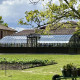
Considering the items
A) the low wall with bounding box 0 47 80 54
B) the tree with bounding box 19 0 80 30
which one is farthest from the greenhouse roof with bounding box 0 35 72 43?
the tree with bounding box 19 0 80 30

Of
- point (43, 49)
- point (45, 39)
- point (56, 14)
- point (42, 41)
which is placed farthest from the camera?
point (45, 39)

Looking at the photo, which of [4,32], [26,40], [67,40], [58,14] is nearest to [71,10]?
[58,14]

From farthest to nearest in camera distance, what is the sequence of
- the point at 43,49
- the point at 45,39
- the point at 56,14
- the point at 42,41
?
the point at 45,39 → the point at 42,41 → the point at 43,49 → the point at 56,14

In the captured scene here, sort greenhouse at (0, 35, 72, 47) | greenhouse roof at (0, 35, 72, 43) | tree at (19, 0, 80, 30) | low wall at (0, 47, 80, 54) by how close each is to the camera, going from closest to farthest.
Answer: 1. tree at (19, 0, 80, 30)
2. low wall at (0, 47, 80, 54)
3. greenhouse at (0, 35, 72, 47)
4. greenhouse roof at (0, 35, 72, 43)

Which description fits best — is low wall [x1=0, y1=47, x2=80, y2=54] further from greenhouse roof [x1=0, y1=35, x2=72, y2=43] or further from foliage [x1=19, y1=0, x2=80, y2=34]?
foliage [x1=19, y1=0, x2=80, y2=34]

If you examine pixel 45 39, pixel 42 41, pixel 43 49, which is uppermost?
pixel 45 39

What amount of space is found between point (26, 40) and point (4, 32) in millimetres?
24797

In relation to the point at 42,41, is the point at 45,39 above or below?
above

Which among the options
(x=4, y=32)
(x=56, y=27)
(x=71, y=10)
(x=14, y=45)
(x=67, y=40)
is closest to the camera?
(x=71, y=10)

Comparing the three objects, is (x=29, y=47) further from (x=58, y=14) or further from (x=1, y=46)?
(x=58, y=14)

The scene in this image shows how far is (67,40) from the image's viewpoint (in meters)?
45.6

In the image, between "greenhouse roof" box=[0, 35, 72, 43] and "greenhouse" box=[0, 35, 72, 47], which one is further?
"greenhouse roof" box=[0, 35, 72, 43]

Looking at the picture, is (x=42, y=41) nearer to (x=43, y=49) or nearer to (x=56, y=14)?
(x=43, y=49)

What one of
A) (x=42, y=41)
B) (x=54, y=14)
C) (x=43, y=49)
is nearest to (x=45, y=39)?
(x=42, y=41)
